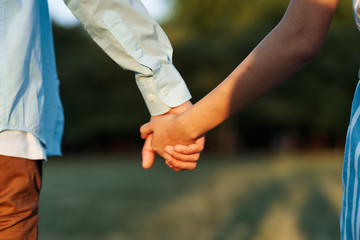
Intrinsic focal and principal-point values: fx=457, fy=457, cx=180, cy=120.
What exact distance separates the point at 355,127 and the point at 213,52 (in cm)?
2186

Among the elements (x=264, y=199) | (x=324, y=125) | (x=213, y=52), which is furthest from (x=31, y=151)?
(x=324, y=125)

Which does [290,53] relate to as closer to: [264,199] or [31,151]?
[31,151]

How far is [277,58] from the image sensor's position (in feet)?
4.30

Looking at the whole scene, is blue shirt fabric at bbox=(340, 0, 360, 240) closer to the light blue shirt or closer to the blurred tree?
the light blue shirt

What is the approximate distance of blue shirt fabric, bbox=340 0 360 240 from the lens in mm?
1138

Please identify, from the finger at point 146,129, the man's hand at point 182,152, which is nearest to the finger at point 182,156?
the man's hand at point 182,152

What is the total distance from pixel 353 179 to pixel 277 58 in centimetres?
39

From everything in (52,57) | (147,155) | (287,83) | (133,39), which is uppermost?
(133,39)

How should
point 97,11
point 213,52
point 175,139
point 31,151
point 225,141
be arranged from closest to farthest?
1. point 31,151
2. point 97,11
3. point 175,139
4. point 213,52
5. point 225,141

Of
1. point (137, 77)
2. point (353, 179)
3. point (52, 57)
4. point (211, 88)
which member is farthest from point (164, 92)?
point (211, 88)

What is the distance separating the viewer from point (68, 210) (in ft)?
22.0

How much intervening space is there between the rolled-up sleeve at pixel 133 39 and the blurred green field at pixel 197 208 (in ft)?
10.4

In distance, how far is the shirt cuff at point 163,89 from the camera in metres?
1.75

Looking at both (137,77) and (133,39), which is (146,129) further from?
(133,39)
